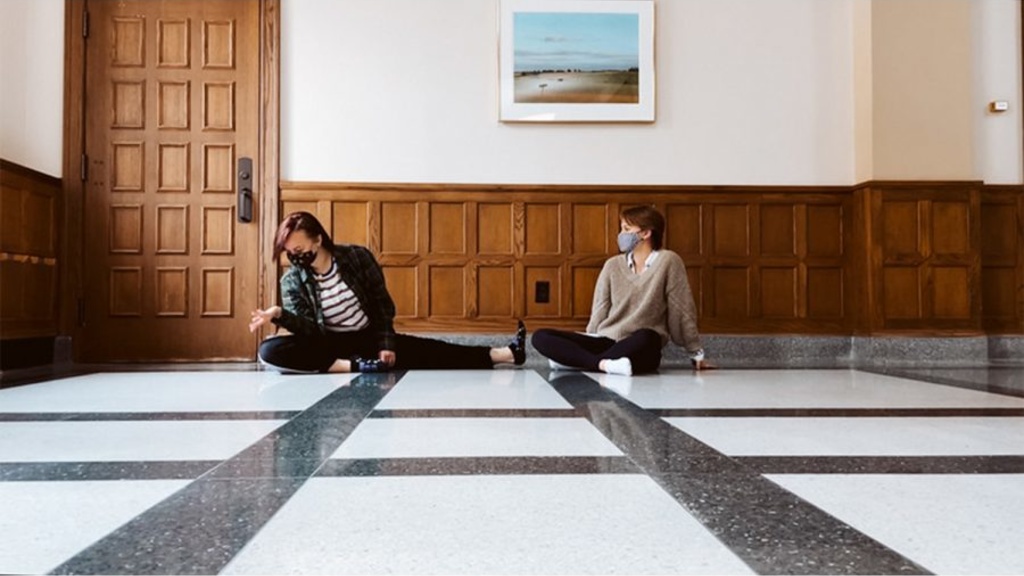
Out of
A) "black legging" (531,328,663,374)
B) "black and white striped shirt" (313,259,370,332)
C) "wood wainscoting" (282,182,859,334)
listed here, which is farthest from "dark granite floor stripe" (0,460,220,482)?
"wood wainscoting" (282,182,859,334)

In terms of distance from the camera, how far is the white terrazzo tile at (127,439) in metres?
1.39

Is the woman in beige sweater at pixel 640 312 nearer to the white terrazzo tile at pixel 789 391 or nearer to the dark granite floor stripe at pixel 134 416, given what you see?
the white terrazzo tile at pixel 789 391

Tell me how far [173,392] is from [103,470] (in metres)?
1.43

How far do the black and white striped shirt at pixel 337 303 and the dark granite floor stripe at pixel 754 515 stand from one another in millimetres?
1945

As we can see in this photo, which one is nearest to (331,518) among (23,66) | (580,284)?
(580,284)

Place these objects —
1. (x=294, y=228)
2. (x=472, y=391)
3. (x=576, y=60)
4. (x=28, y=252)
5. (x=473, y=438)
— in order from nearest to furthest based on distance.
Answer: (x=473, y=438) → (x=472, y=391) → (x=294, y=228) → (x=28, y=252) → (x=576, y=60)

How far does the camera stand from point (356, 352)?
11.1 ft

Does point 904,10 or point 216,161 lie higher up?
point 904,10

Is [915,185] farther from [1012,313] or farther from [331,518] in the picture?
[331,518]

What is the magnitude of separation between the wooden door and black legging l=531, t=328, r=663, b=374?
6.68ft

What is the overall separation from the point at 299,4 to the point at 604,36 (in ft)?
6.15

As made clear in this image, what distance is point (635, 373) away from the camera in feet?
10.6

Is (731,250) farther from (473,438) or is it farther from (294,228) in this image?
(473,438)

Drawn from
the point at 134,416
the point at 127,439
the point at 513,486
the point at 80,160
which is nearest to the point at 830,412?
the point at 513,486
